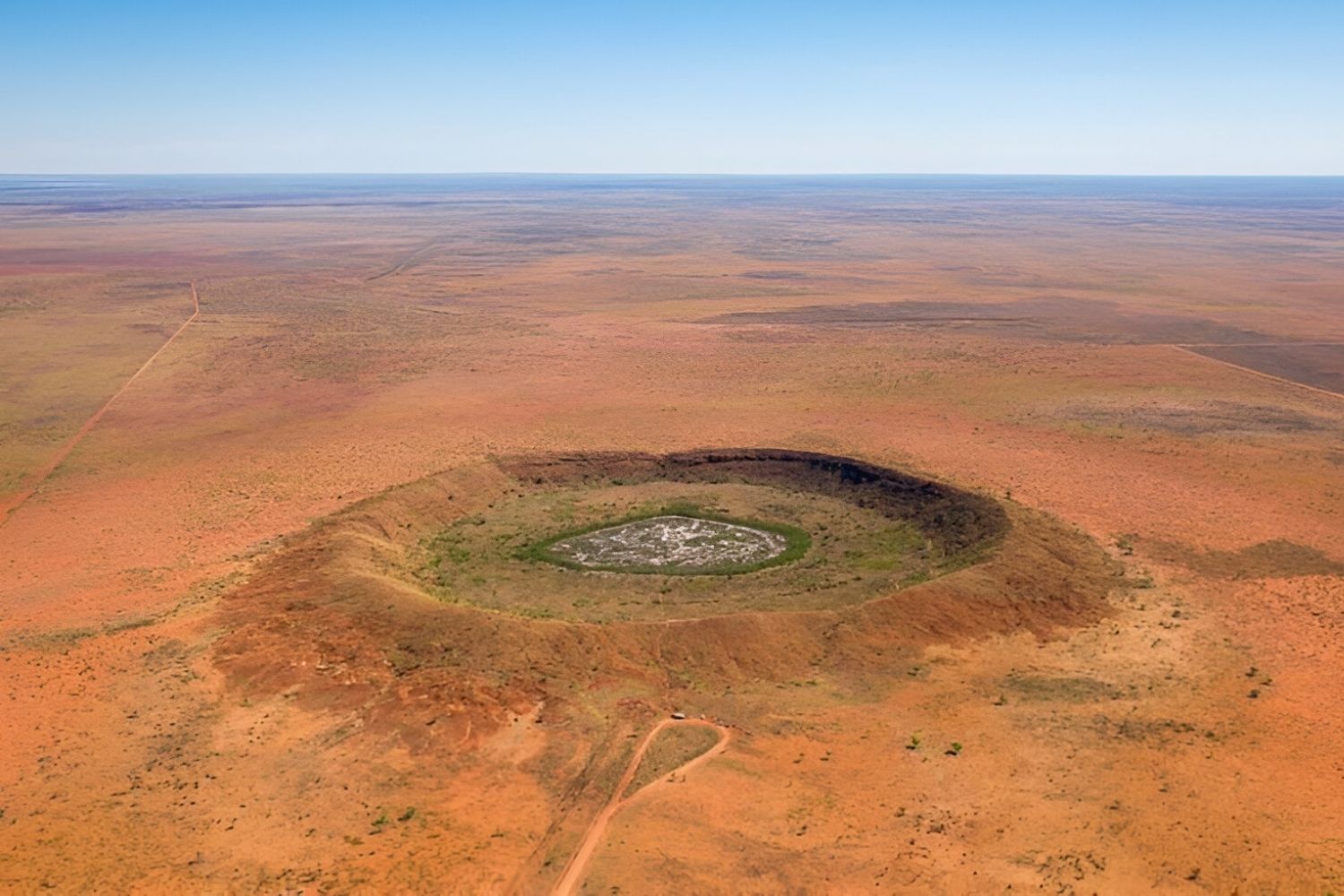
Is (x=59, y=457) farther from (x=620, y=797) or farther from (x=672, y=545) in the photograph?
(x=620, y=797)

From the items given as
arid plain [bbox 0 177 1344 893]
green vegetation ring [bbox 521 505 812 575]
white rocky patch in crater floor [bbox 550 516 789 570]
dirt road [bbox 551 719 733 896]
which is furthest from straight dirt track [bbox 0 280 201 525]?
dirt road [bbox 551 719 733 896]

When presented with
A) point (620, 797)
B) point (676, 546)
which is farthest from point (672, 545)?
point (620, 797)

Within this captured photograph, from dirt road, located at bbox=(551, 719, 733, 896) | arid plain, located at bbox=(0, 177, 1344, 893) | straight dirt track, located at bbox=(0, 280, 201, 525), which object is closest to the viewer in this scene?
dirt road, located at bbox=(551, 719, 733, 896)

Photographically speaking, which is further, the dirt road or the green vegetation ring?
the green vegetation ring

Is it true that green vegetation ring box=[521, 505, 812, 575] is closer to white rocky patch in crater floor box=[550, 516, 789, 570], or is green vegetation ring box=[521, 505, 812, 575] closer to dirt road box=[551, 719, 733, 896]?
white rocky patch in crater floor box=[550, 516, 789, 570]

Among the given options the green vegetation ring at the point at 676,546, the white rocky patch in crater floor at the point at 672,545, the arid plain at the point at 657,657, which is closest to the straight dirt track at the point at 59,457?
the arid plain at the point at 657,657

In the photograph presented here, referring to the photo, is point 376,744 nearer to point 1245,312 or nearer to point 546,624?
point 546,624

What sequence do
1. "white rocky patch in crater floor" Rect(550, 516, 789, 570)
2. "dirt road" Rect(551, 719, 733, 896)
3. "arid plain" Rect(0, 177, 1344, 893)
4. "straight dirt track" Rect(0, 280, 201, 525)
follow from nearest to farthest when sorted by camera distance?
1. "dirt road" Rect(551, 719, 733, 896)
2. "arid plain" Rect(0, 177, 1344, 893)
3. "white rocky patch in crater floor" Rect(550, 516, 789, 570)
4. "straight dirt track" Rect(0, 280, 201, 525)

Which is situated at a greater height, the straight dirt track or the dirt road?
the straight dirt track
